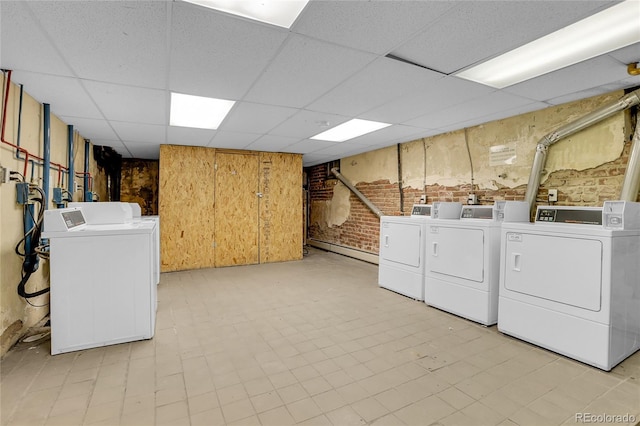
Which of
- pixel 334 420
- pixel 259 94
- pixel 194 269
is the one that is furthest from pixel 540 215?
pixel 194 269

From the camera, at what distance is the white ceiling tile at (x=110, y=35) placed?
1.65 m

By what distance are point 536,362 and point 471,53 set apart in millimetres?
2425

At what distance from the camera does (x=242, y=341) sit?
2.68 meters

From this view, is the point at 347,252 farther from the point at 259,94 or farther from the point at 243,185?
the point at 259,94

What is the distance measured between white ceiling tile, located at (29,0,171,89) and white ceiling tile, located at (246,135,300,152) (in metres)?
2.45

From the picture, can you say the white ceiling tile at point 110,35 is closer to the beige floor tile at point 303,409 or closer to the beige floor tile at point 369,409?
the beige floor tile at point 303,409

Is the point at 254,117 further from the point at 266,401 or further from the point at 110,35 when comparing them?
the point at 266,401

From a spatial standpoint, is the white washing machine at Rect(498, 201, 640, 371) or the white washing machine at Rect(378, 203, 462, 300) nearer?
the white washing machine at Rect(498, 201, 640, 371)

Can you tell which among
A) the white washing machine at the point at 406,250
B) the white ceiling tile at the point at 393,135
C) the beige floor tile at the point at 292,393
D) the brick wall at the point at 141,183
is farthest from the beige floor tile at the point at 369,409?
the brick wall at the point at 141,183

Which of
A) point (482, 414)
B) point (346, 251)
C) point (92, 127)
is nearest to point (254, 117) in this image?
point (92, 127)

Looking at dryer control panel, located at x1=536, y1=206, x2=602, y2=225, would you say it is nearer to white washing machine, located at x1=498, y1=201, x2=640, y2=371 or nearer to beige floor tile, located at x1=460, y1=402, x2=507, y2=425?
white washing machine, located at x1=498, y1=201, x2=640, y2=371

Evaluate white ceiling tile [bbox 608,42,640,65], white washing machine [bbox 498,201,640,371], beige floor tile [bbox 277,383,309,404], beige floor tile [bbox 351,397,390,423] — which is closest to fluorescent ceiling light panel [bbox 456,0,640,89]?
white ceiling tile [bbox 608,42,640,65]

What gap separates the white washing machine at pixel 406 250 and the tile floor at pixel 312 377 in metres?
0.66

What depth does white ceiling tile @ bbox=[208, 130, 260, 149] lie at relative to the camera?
463 cm
